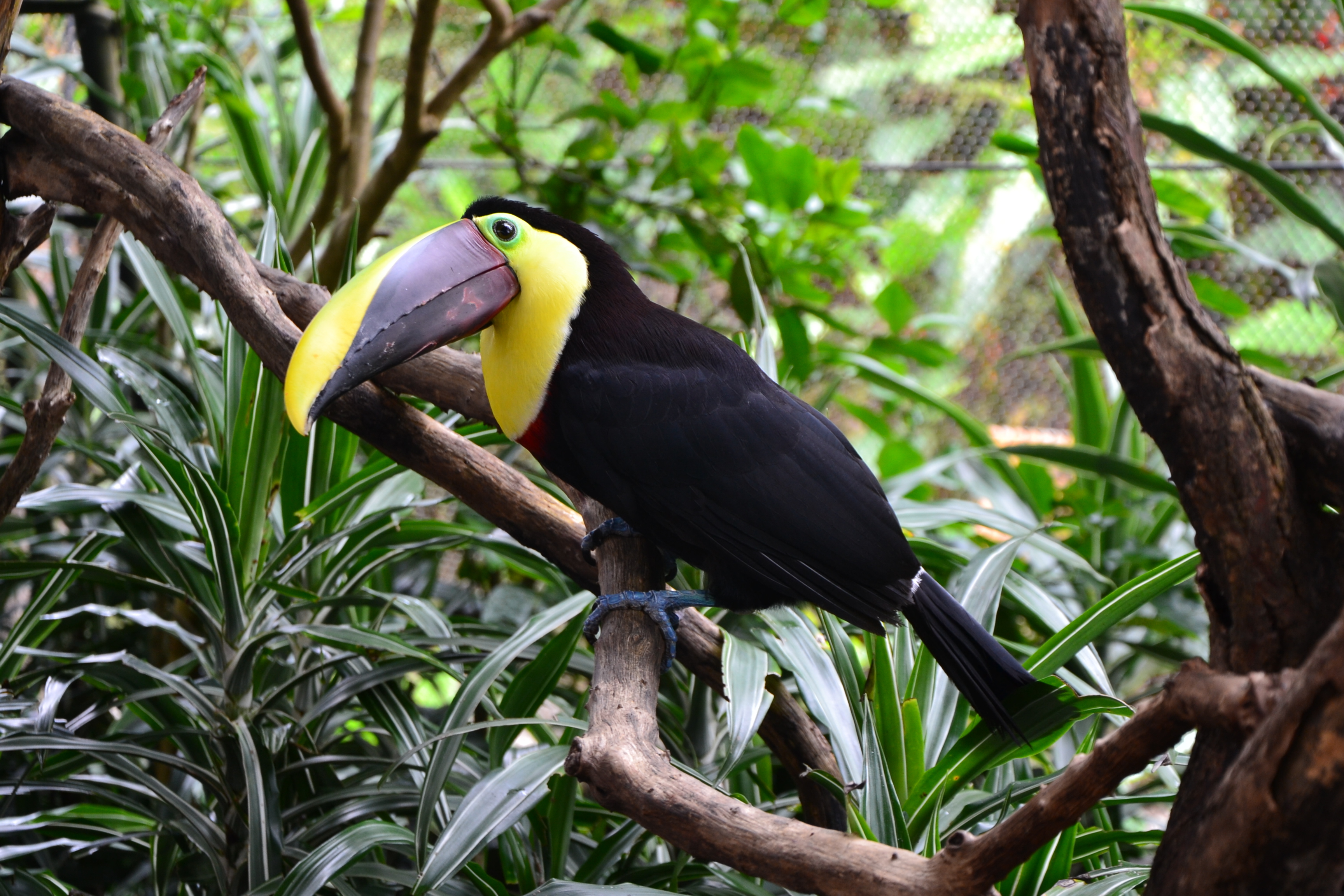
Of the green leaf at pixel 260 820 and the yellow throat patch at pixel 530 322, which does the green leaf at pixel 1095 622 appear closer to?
the yellow throat patch at pixel 530 322

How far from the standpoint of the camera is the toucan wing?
2.76ft

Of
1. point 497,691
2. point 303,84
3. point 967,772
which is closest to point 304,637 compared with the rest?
point 497,691

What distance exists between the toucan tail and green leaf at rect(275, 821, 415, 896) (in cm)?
49

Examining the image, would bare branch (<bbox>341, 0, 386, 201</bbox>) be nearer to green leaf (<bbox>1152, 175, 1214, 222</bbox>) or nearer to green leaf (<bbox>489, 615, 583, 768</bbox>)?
green leaf (<bbox>489, 615, 583, 768</bbox>)

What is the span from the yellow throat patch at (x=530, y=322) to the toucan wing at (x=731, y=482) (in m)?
0.02

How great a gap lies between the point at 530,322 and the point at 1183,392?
1.87 feet

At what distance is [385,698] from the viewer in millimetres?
1010

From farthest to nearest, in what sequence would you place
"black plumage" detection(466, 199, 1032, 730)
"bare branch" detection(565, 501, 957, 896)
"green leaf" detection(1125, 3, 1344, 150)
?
"green leaf" detection(1125, 3, 1344, 150)
"black plumage" detection(466, 199, 1032, 730)
"bare branch" detection(565, 501, 957, 896)

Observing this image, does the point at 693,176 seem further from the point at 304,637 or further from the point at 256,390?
the point at 304,637

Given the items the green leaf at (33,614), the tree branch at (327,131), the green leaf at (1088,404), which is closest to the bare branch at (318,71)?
the tree branch at (327,131)

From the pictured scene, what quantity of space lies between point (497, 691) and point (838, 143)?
161cm

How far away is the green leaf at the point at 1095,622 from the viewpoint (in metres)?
0.85

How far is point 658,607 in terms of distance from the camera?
0.85 meters

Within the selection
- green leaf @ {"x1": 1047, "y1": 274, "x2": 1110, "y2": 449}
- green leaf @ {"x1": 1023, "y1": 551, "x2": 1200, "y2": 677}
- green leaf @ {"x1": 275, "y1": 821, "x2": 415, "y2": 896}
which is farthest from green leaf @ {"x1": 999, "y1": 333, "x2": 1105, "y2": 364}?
green leaf @ {"x1": 275, "y1": 821, "x2": 415, "y2": 896}
